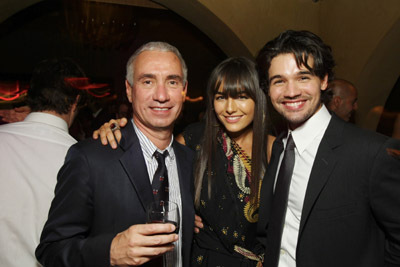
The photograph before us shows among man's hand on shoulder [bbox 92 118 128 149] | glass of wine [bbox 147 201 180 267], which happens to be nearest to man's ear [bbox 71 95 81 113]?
man's hand on shoulder [bbox 92 118 128 149]

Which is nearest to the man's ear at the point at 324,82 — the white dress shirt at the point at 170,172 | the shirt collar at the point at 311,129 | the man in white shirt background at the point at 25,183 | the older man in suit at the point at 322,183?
the older man in suit at the point at 322,183

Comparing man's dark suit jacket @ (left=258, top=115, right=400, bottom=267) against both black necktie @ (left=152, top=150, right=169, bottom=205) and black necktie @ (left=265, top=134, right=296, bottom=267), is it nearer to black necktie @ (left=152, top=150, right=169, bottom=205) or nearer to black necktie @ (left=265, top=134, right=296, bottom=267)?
black necktie @ (left=265, top=134, right=296, bottom=267)

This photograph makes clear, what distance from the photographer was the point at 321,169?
1.37 meters

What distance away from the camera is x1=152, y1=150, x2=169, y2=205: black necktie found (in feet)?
4.77

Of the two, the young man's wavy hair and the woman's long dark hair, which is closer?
the young man's wavy hair

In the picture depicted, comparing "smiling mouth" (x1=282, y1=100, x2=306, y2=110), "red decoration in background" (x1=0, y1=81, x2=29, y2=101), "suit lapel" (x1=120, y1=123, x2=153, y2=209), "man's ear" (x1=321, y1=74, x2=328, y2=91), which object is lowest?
"suit lapel" (x1=120, y1=123, x2=153, y2=209)

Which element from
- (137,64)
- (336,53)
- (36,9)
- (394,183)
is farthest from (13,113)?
(336,53)

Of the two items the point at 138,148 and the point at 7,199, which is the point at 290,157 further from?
the point at 7,199

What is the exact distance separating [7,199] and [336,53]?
4.05m

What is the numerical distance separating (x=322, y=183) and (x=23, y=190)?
1.46 m

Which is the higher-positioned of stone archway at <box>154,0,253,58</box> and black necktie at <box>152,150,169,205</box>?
stone archway at <box>154,0,253,58</box>

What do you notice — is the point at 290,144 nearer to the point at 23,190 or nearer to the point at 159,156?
the point at 159,156

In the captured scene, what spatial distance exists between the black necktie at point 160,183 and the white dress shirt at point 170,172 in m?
0.02

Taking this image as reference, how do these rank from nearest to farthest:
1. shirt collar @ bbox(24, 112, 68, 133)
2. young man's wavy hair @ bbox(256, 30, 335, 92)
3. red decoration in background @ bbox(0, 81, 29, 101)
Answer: young man's wavy hair @ bbox(256, 30, 335, 92), shirt collar @ bbox(24, 112, 68, 133), red decoration in background @ bbox(0, 81, 29, 101)
